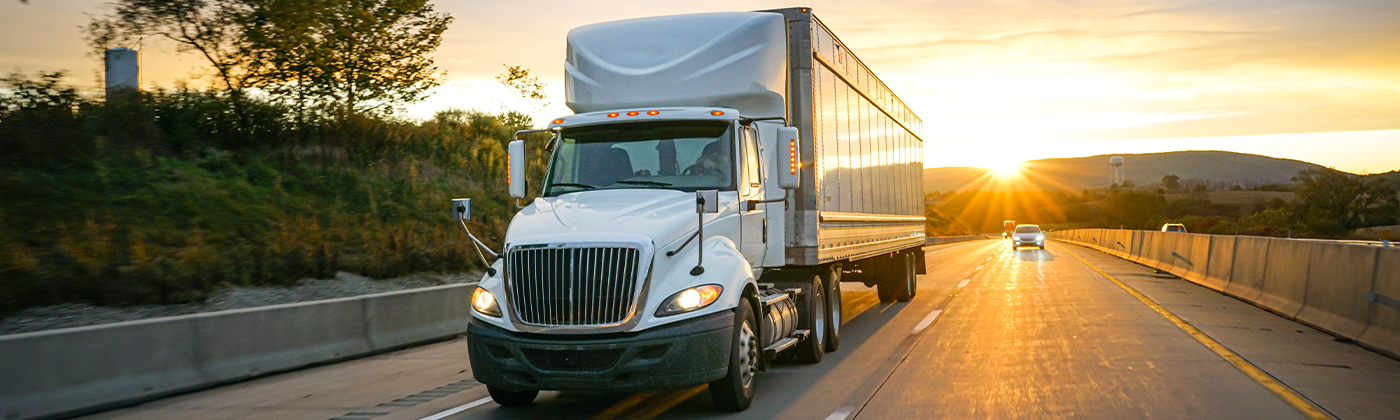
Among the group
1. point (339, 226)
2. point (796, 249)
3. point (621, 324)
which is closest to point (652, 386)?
point (621, 324)

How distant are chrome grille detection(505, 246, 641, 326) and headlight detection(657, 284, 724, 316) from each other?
25cm

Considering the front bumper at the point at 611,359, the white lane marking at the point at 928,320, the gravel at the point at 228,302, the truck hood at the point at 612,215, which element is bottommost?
the white lane marking at the point at 928,320

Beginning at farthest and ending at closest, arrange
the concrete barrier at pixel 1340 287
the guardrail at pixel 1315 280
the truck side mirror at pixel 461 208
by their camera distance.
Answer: the concrete barrier at pixel 1340 287
the guardrail at pixel 1315 280
the truck side mirror at pixel 461 208

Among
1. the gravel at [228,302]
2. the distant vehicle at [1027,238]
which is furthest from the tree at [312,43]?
the distant vehicle at [1027,238]

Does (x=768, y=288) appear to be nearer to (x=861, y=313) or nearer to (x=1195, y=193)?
(x=861, y=313)

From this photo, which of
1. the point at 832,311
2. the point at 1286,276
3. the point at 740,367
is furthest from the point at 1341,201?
the point at 740,367

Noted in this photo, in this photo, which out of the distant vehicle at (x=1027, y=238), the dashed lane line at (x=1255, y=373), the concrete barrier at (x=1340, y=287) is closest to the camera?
the dashed lane line at (x=1255, y=373)

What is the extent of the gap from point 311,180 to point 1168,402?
60.1 ft

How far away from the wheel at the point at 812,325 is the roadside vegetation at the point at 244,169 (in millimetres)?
8189

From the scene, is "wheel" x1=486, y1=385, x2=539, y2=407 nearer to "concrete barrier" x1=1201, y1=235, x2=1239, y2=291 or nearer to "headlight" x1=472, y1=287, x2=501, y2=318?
"headlight" x1=472, y1=287, x2=501, y2=318

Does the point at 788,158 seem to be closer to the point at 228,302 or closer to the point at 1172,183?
the point at 228,302

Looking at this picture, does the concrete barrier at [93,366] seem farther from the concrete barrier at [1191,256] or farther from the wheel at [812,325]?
the concrete barrier at [1191,256]

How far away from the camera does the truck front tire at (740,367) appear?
22.7 feet

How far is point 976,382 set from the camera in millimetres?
8234
